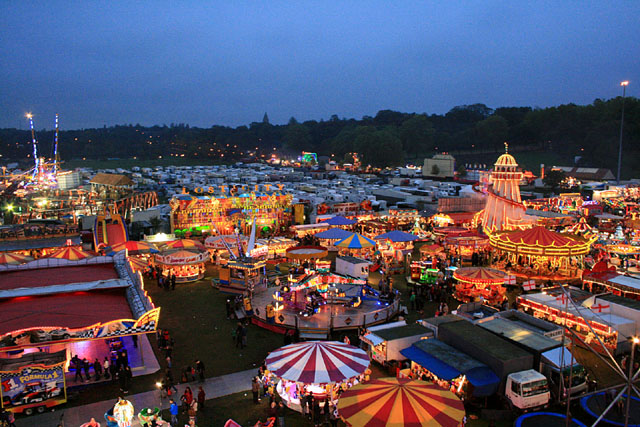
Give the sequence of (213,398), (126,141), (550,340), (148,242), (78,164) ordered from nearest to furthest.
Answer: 1. (213,398)
2. (550,340)
3. (148,242)
4. (78,164)
5. (126,141)

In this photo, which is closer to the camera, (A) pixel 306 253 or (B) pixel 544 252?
(B) pixel 544 252

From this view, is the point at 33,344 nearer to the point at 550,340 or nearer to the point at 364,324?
the point at 364,324

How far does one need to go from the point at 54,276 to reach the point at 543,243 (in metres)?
20.0

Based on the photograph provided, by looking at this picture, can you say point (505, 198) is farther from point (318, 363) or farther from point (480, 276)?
point (318, 363)

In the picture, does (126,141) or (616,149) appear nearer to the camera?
(616,149)

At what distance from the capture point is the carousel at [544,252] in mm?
20609

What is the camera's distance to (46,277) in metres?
14.6

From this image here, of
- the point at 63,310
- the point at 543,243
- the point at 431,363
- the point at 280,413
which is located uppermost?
the point at 543,243

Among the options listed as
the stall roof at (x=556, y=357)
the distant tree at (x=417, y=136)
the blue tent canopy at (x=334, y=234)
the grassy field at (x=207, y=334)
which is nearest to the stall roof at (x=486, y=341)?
the stall roof at (x=556, y=357)

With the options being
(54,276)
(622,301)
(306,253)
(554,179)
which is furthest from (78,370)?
(554,179)

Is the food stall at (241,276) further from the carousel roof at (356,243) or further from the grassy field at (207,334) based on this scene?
the carousel roof at (356,243)

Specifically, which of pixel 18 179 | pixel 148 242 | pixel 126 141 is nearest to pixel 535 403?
pixel 148 242

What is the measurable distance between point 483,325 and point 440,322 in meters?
1.19

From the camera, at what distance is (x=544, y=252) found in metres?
20.7
